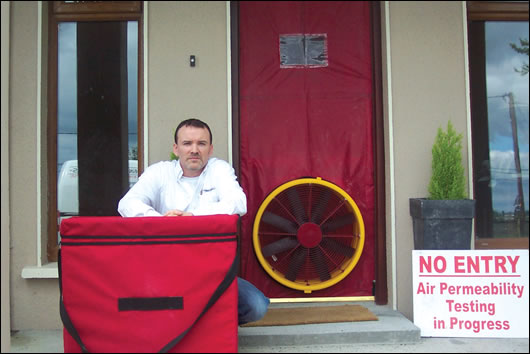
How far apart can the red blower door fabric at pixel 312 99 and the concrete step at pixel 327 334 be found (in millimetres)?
717

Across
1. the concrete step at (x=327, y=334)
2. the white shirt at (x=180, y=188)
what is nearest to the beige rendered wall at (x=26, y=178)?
the white shirt at (x=180, y=188)

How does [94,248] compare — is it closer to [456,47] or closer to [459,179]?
[459,179]

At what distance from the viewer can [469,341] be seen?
8.96 feet

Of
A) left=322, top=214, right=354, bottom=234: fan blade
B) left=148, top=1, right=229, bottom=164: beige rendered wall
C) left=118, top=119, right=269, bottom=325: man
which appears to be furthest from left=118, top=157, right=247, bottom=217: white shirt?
left=322, top=214, right=354, bottom=234: fan blade

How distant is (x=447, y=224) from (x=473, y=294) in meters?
0.45

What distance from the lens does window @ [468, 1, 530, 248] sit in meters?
3.56

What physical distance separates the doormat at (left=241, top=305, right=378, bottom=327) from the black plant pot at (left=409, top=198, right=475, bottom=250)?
2.00 feet

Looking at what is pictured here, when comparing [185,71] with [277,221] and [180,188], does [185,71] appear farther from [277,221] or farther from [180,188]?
[277,221]

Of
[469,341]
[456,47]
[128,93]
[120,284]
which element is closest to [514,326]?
[469,341]

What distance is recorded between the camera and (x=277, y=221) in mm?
3271

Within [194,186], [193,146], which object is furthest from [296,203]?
[193,146]

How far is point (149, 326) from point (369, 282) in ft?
6.63

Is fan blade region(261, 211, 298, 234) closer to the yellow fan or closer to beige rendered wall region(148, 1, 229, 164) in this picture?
the yellow fan

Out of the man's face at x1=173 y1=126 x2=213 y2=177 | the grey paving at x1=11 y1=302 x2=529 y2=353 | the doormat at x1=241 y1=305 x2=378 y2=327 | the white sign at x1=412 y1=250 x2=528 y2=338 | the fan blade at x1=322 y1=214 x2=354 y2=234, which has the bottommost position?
the grey paving at x1=11 y1=302 x2=529 y2=353
